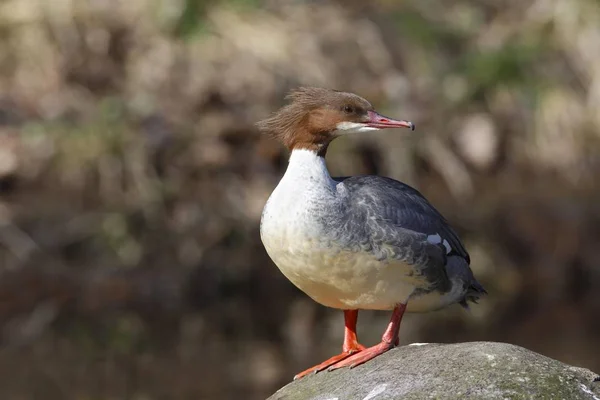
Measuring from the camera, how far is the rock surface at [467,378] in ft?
15.5

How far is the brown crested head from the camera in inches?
221

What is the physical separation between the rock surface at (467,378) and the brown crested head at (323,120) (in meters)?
1.14

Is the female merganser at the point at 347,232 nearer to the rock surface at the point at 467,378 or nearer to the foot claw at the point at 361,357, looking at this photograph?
the foot claw at the point at 361,357

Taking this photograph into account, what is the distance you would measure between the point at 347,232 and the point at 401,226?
0.35m

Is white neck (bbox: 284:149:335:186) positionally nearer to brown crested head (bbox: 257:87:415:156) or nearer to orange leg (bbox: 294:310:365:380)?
brown crested head (bbox: 257:87:415:156)

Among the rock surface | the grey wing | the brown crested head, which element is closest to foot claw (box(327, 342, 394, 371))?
the rock surface

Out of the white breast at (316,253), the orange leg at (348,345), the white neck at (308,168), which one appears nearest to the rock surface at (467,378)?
the orange leg at (348,345)

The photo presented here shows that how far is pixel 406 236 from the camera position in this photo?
5.55 meters

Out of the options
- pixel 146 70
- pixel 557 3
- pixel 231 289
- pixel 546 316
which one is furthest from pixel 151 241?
pixel 557 3

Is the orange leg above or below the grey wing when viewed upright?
below

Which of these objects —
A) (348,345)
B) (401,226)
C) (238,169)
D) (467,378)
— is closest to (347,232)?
(401,226)

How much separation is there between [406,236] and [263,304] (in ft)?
21.3

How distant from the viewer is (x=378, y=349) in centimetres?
545

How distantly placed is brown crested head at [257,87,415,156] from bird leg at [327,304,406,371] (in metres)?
0.87
